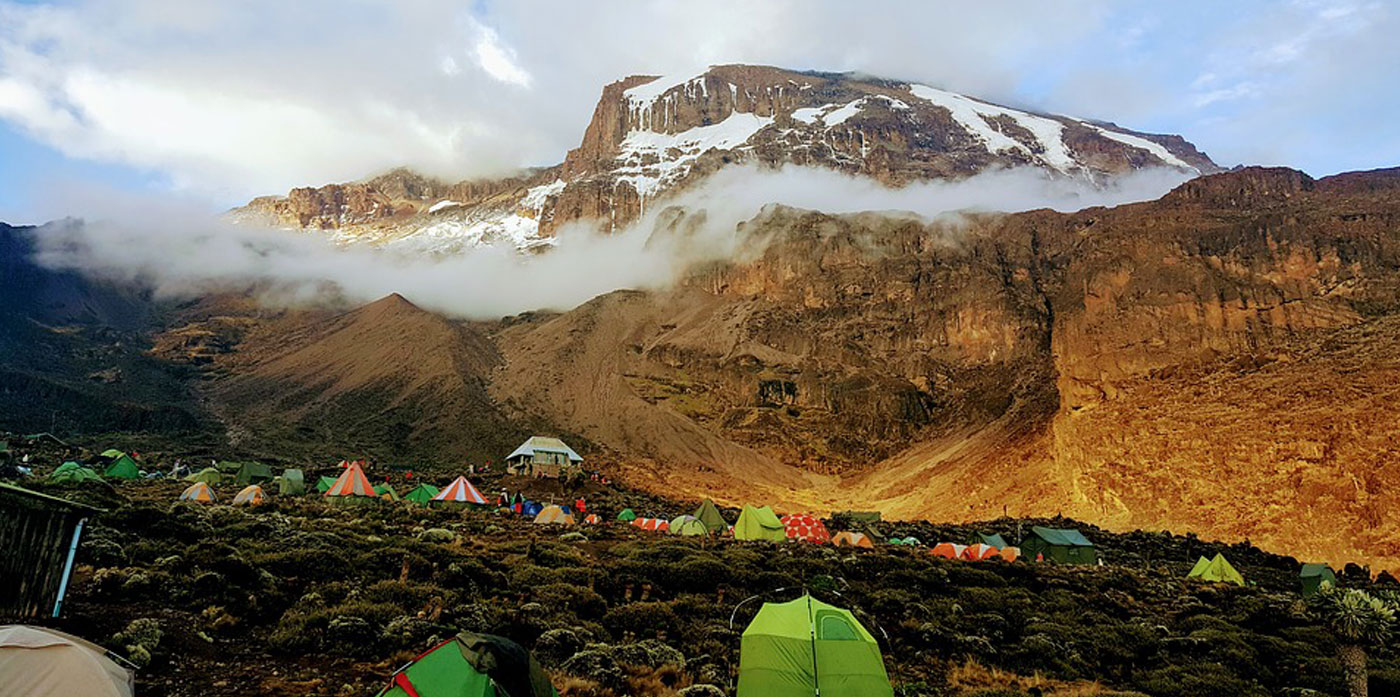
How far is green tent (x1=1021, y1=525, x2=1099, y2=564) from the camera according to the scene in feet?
111

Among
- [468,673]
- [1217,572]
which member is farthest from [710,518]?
[468,673]

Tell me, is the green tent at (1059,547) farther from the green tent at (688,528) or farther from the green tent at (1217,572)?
the green tent at (688,528)

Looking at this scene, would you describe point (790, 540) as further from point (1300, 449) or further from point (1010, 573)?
point (1300, 449)

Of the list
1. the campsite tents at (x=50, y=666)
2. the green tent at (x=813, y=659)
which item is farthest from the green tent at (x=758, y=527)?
the campsite tents at (x=50, y=666)

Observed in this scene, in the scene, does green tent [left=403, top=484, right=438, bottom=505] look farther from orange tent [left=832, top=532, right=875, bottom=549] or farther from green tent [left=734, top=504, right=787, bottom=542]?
orange tent [left=832, top=532, right=875, bottom=549]

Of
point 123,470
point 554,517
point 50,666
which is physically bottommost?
point 123,470

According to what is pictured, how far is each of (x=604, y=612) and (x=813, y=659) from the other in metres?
6.16

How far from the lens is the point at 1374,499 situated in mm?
40031

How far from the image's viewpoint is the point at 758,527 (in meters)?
31.5

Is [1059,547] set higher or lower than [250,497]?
lower

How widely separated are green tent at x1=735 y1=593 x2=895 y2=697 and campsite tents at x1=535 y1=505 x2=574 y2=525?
22.2m

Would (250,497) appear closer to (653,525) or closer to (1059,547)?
(653,525)

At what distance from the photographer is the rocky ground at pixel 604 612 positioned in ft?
37.1

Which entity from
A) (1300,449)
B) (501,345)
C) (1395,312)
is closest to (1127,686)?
(1300,449)
